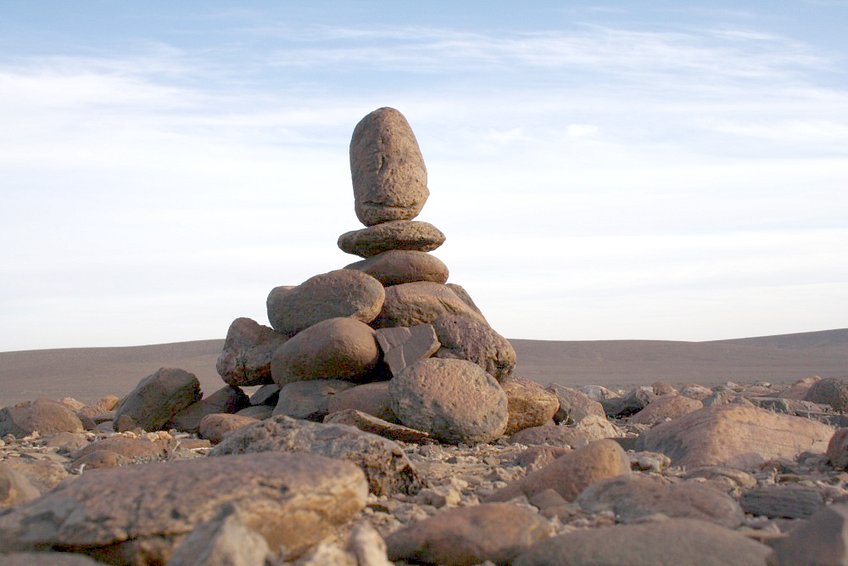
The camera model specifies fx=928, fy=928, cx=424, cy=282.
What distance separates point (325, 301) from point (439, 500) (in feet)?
20.5

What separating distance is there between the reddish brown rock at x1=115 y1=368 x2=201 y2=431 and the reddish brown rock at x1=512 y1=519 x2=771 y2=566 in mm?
8782

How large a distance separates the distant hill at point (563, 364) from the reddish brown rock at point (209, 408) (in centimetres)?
1550

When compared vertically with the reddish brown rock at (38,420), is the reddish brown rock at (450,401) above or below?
above

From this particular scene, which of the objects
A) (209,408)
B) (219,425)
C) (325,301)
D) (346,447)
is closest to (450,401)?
(219,425)

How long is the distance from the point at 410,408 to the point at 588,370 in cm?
2800

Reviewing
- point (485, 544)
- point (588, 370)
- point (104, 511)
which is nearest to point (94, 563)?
point (104, 511)

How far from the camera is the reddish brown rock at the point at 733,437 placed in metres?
7.51

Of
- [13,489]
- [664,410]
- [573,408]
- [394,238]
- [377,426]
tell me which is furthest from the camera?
[664,410]

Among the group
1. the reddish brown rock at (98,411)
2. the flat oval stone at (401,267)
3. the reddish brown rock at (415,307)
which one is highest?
the flat oval stone at (401,267)

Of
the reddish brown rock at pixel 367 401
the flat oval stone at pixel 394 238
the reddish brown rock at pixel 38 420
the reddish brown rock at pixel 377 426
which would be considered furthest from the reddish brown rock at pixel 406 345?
the reddish brown rock at pixel 38 420

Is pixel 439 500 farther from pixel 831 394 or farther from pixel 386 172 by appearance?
pixel 831 394

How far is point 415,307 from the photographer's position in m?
11.6

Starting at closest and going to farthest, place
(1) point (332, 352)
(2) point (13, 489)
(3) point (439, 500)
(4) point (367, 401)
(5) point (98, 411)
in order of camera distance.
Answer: (2) point (13, 489)
(3) point (439, 500)
(4) point (367, 401)
(1) point (332, 352)
(5) point (98, 411)

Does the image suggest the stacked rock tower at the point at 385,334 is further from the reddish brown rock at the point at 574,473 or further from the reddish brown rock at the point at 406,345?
the reddish brown rock at the point at 574,473
